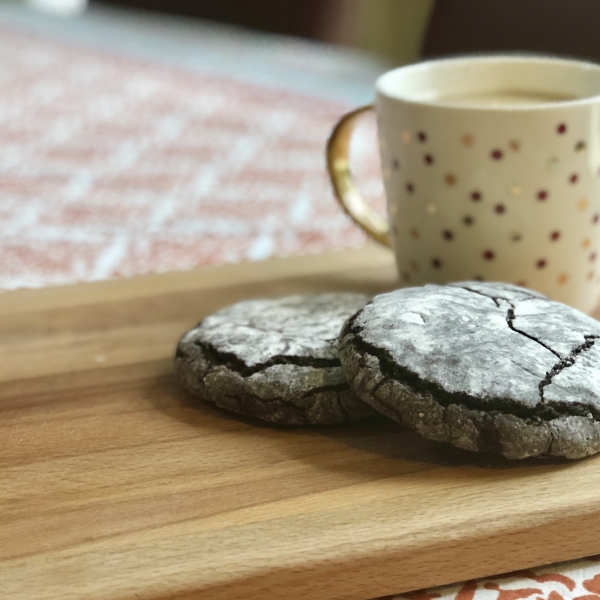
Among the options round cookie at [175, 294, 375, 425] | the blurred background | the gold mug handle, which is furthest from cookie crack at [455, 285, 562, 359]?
the blurred background

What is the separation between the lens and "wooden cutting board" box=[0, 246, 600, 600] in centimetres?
41

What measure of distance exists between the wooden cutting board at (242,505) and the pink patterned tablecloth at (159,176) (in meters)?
0.04

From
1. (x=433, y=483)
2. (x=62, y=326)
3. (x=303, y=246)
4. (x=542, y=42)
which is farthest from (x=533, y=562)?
(x=542, y=42)

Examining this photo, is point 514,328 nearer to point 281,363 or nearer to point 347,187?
point 281,363

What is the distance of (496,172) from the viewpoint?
64 centimetres

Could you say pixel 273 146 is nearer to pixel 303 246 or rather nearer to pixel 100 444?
pixel 303 246

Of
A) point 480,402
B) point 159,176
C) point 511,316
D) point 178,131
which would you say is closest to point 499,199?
point 511,316

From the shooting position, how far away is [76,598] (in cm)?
39

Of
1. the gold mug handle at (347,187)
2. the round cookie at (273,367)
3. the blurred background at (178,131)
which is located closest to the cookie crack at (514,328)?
the round cookie at (273,367)

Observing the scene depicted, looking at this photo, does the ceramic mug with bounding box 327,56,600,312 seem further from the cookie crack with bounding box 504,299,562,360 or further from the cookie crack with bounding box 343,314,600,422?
the cookie crack with bounding box 343,314,600,422

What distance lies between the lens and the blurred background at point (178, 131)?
0.96 m

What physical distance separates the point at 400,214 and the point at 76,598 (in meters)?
0.44

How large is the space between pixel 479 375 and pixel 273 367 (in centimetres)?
13

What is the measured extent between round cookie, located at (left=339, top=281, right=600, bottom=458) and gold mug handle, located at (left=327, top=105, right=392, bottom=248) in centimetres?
29
